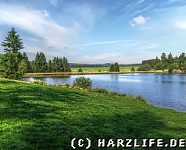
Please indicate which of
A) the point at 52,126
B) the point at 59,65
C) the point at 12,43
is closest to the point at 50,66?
the point at 59,65

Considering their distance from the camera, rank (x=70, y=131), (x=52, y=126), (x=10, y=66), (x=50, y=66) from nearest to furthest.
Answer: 1. (x=70, y=131)
2. (x=52, y=126)
3. (x=10, y=66)
4. (x=50, y=66)

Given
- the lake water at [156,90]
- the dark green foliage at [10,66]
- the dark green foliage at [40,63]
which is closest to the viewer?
the lake water at [156,90]

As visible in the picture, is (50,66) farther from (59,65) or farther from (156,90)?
(156,90)

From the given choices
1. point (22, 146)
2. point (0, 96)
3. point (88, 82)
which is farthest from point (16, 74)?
point (22, 146)

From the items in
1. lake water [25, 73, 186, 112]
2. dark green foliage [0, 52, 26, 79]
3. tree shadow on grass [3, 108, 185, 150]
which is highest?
dark green foliage [0, 52, 26, 79]

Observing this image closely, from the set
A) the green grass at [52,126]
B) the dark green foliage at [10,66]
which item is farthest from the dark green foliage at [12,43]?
the green grass at [52,126]

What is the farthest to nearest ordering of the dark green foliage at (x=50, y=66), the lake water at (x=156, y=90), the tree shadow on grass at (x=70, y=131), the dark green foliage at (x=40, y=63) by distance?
the dark green foliage at (x=50, y=66), the dark green foliage at (x=40, y=63), the lake water at (x=156, y=90), the tree shadow on grass at (x=70, y=131)

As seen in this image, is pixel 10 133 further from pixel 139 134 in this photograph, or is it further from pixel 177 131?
pixel 177 131

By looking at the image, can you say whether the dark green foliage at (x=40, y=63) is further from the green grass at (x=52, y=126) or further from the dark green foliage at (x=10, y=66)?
the green grass at (x=52, y=126)

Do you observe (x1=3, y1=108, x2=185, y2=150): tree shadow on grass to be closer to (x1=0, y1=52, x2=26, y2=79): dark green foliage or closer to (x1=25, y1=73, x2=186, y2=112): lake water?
(x1=25, y1=73, x2=186, y2=112): lake water

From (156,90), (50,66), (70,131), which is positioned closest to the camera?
(70,131)

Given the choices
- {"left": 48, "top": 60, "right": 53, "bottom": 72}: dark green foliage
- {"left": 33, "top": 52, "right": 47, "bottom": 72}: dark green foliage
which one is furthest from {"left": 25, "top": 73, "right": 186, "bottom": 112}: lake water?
{"left": 48, "top": 60, "right": 53, "bottom": 72}: dark green foliage

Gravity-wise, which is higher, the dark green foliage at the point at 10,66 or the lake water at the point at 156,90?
the dark green foliage at the point at 10,66

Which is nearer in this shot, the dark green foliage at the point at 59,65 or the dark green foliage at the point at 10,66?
the dark green foliage at the point at 10,66
